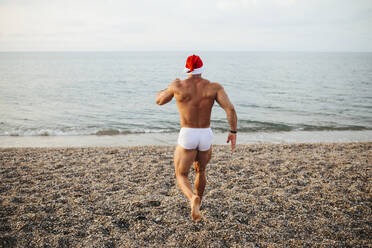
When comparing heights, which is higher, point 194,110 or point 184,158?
point 194,110

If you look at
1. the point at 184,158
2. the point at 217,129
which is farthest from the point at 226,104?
→ the point at 217,129

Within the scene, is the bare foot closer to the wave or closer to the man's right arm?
the man's right arm

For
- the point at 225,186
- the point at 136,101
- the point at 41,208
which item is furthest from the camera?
the point at 136,101

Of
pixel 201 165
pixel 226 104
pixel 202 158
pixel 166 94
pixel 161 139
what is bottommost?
pixel 161 139

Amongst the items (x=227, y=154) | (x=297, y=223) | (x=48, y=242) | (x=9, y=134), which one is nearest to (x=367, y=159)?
(x=227, y=154)

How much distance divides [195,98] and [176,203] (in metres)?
2.43

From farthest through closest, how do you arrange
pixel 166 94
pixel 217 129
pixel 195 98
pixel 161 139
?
pixel 217 129 < pixel 161 139 < pixel 166 94 < pixel 195 98

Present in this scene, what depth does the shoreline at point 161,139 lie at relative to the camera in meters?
11.1

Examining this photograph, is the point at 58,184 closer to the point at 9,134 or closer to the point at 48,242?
the point at 48,242

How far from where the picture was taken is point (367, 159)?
25.8 ft

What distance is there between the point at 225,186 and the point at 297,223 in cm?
179

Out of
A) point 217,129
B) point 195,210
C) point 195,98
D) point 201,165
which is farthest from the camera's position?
point 217,129

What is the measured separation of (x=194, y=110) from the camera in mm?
3684

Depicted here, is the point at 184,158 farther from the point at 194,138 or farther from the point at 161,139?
the point at 161,139
